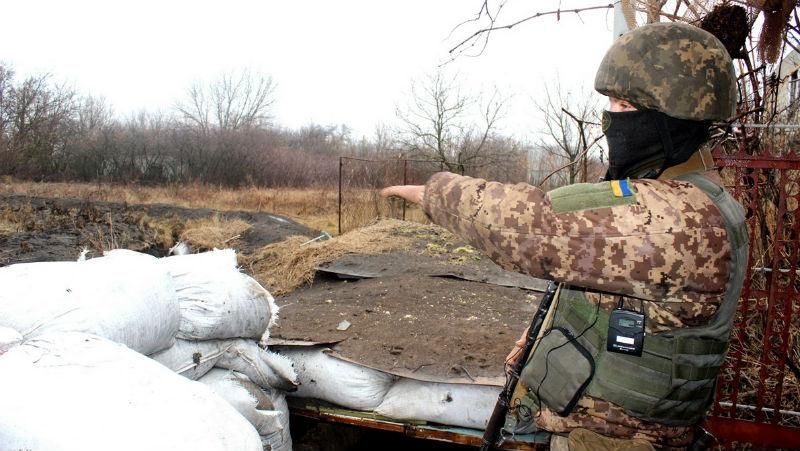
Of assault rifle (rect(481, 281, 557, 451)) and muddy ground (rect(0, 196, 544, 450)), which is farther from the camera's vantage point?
muddy ground (rect(0, 196, 544, 450))

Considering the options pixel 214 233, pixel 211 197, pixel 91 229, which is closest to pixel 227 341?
pixel 214 233

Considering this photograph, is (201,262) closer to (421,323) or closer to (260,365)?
(260,365)

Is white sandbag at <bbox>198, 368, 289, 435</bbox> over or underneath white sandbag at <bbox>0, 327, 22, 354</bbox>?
underneath

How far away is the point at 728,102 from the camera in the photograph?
1548 millimetres

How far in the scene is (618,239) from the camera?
136 cm

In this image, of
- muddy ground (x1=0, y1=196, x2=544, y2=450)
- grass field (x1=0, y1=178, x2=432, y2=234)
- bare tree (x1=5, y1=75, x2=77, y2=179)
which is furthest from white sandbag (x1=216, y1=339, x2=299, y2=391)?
bare tree (x1=5, y1=75, x2=77, y2=179)

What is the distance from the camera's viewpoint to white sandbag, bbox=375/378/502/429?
2592 mm

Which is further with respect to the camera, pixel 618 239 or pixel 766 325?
pixel 766 325

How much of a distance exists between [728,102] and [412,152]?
17.8 m

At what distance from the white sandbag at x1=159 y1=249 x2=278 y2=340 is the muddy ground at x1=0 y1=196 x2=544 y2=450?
50 cm

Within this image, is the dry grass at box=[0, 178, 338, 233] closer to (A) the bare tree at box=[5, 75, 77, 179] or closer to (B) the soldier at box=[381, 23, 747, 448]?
(A) the bare tree at box=[5, 75, 77, 179]

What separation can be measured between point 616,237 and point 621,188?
0.12 metres

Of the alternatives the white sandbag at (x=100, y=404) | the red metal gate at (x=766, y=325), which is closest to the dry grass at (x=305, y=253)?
the red metal gate at (x=766, y=325)

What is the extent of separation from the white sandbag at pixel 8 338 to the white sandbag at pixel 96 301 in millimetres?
40
